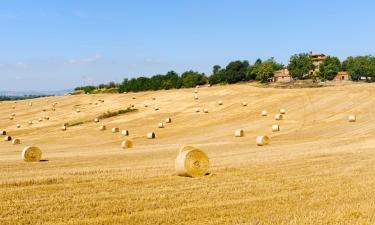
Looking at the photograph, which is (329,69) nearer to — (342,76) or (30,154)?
(342,76)

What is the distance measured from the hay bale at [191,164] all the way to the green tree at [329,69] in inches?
4569

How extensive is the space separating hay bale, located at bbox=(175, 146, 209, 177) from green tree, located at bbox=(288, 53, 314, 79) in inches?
4647

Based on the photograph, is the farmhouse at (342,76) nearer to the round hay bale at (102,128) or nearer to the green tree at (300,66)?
the green tree at (300,66)

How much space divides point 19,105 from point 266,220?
79.4m

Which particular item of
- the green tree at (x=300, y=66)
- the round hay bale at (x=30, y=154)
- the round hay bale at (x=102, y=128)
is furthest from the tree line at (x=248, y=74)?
the round hay bale at (x=30, y=154)

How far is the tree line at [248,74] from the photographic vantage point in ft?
315

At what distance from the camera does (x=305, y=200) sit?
47.1 ft

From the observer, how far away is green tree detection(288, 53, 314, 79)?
133 m

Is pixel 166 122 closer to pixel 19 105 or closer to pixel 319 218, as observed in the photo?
pixel 319 218

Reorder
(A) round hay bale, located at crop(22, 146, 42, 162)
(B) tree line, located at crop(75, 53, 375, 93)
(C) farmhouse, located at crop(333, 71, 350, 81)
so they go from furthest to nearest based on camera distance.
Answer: (C) farmhouse, located at crop(333, 71, 350, 81), (B) tree line, located at crop(75, 53, 375, 93), (A) round hay bale, located at crop(22, 146, 42, 162)

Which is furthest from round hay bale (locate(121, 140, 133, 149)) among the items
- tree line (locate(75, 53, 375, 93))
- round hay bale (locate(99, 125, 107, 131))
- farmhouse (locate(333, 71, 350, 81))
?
farmhouse (locate(333, 71, 350, 81))

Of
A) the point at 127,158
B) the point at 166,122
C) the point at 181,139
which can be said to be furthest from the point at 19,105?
the point at 127,158

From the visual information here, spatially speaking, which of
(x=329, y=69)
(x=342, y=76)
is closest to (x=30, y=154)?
(x=329, y=69)

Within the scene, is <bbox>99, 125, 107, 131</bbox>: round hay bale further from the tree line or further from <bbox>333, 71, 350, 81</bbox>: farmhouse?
<bbox>333, 71, 350, 81</bbox>: farmhouse
